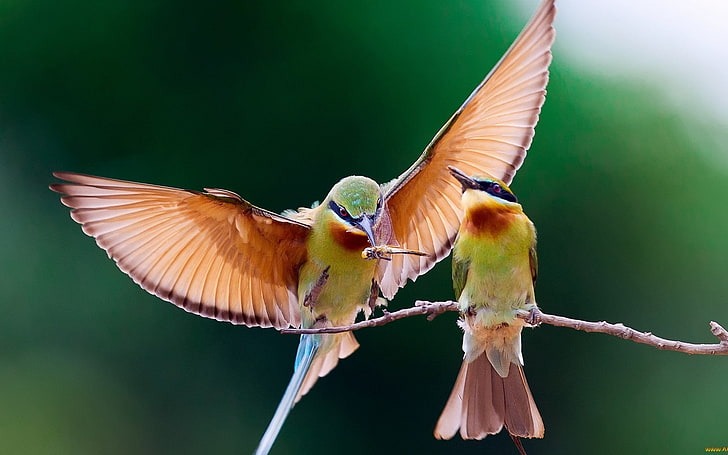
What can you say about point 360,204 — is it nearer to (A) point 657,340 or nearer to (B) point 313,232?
(B) point 313,232

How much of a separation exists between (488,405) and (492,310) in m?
0.15

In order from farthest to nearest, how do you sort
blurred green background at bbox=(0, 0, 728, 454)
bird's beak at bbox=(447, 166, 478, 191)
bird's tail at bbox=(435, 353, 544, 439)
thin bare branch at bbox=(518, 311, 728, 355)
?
1. blurred green background at bbox=(0, 0, 728, 454)
2. bird's tail at bbox=(435, 353, 544, 439)
3. bird's beak at bbox=(447, 166, 478, 191)
4. thin bare branch at bbox=(518, 311, 728, 355)

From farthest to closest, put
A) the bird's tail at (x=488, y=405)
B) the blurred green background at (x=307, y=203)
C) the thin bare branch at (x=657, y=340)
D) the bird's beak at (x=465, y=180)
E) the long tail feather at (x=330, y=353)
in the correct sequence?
the blurred green background at (x=307, y=203)
the long tail feather at (x=330, y=353)
the bird's tail at (x=488, y=405)
the bird's beak at (x=465, y=180)
the thin bare branch at (x=657, y=340)

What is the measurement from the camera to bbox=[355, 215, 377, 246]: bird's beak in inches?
48.7

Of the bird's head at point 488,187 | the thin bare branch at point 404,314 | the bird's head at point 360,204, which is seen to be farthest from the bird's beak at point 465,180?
the thin bare branch at point 404,314

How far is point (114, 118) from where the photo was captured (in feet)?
11.2

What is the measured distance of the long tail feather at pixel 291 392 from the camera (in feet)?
4.05

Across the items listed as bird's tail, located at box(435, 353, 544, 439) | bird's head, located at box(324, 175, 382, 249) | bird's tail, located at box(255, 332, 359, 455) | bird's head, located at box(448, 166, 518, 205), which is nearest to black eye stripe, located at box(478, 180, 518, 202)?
bird's head, located at box(448, 166, 518, 205)

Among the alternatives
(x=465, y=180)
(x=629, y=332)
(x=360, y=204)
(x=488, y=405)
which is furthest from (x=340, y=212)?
(x=629, y=332)

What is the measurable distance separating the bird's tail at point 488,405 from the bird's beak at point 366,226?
0.28m

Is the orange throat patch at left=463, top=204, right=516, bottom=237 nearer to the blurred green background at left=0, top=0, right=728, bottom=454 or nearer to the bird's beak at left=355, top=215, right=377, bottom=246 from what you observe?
the bird's beak at left=355, top=215, right=377, bottom=246

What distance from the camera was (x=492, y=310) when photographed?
52.2 inches

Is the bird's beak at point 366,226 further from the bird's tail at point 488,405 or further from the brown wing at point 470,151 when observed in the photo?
the bird's tail at point 488,405

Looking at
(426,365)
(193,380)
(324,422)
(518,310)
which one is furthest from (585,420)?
(518,310)
